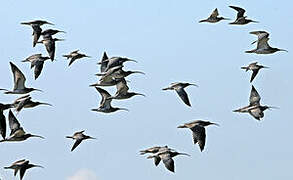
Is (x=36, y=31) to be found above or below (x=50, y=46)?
above

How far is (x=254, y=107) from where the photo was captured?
59438 millimetres

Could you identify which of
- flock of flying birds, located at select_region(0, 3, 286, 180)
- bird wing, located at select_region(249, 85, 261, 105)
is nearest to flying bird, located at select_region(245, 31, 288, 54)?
flock of flying birds, located at select_region(0, 3, 286, 180)

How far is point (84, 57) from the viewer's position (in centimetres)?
6438

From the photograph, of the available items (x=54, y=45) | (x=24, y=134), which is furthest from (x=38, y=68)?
(x=24, y=134)

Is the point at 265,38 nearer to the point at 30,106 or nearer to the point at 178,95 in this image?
the point at 178,95

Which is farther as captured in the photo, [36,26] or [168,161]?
[36,26]

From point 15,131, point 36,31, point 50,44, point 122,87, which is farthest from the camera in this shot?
point 36,31

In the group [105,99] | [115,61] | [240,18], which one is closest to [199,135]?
[105,99]

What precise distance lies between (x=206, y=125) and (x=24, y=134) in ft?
34.3

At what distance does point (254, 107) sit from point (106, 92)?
958 cm

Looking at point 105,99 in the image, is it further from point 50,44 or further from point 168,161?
point 168,161

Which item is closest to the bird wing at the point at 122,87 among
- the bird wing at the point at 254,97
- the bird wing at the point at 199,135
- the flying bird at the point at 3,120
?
the bird wing at the point at 199,135

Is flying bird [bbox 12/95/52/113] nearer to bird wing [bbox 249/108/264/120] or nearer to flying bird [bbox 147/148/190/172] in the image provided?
flying bird [bbox 147/148/190/172]

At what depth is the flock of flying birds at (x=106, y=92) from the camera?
53125 millimetres
